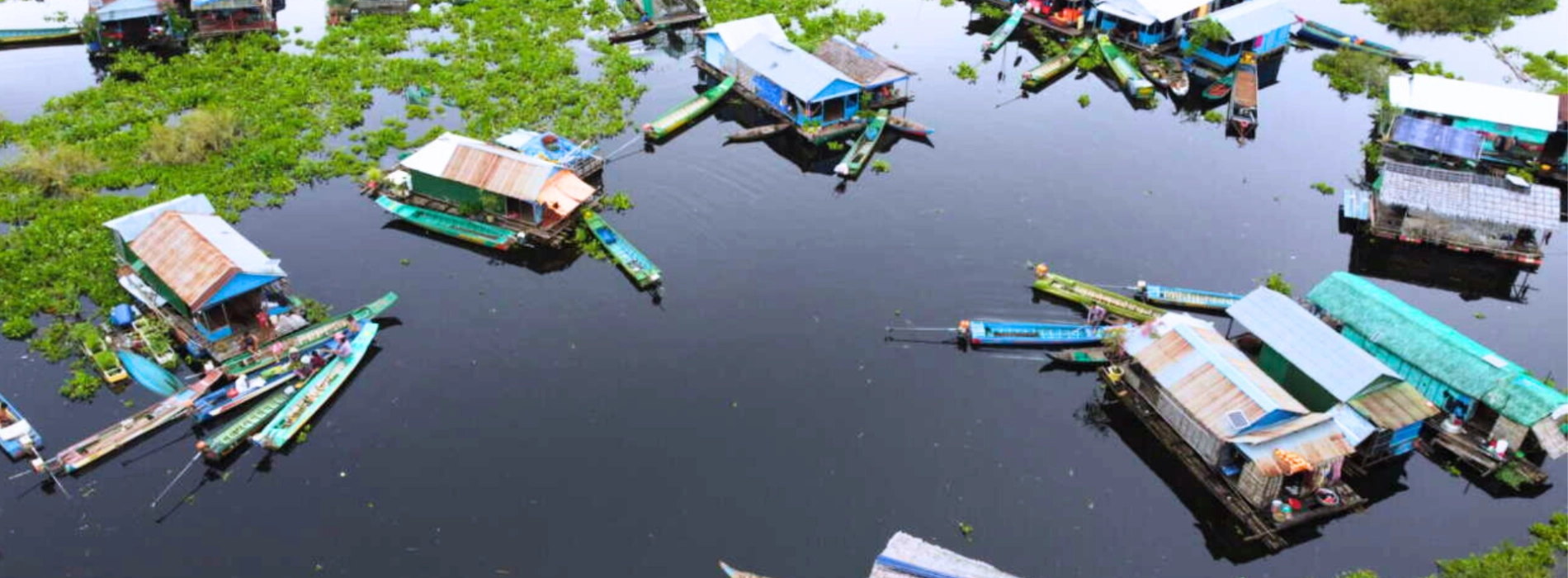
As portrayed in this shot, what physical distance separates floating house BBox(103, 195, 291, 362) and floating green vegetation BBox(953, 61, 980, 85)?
43.8 m

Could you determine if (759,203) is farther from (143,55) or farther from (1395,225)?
(143,55)

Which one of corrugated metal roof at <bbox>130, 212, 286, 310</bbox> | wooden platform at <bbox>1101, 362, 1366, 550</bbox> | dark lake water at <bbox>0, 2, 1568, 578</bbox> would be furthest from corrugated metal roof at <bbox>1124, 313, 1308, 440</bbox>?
corrugated metal roof at <bbox>130, 212, 286, 310</bbox>

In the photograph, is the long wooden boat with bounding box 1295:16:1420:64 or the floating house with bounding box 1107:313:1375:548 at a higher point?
the long wooden boat with bounding box 1295:16:1420:64

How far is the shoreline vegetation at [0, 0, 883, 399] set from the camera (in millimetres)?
47875

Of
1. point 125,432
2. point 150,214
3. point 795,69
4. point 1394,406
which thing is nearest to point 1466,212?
point 1394,406

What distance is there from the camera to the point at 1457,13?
258ft

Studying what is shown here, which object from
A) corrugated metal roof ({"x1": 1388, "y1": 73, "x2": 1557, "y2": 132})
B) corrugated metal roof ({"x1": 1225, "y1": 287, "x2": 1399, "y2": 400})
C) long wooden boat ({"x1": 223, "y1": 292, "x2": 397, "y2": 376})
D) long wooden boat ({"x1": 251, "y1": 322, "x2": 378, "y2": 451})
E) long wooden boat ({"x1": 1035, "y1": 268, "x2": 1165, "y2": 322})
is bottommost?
long wooden boat ({"x1": 251, "y1": 322, "x2": 378, "y2": 451})

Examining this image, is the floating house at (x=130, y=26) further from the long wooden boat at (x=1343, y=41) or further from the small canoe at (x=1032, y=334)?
the long wooden boat at (x=1343, y=41)

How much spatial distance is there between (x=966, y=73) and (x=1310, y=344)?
34925 mm

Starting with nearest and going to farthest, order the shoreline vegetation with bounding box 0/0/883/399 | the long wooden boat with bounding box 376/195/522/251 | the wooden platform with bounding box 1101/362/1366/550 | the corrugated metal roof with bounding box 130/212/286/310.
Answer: the wooden platform with bounding box 1101/362/1366/550
the corrugated metal roof with bounding box 130/212/286/310
the shoreline vegetation with bounding box 0/0/883/399
the long wooden boat with bounding box 376/195/522/251

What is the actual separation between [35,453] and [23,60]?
46170 millimetres

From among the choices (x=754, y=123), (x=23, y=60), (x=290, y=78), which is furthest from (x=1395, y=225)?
(x=23, y=60)

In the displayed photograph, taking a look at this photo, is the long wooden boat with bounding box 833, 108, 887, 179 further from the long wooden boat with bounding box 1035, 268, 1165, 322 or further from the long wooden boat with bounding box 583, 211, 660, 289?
the long wooden boat with bounding box 583, 211, 660, 289

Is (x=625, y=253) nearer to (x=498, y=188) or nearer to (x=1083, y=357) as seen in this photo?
(x=498, y=188)
